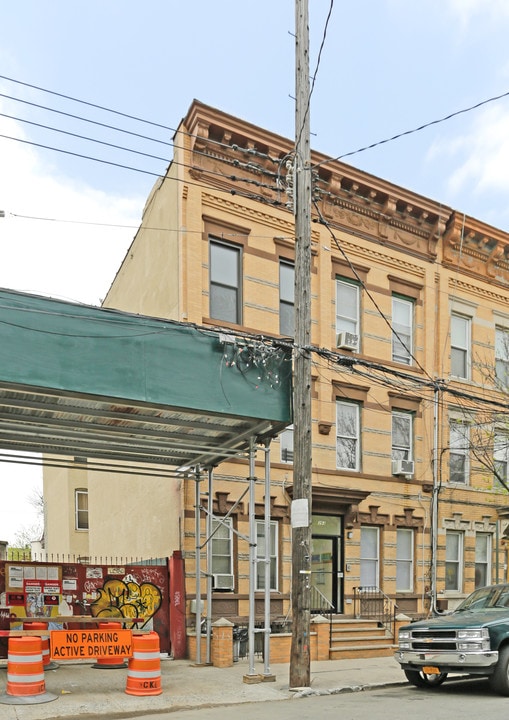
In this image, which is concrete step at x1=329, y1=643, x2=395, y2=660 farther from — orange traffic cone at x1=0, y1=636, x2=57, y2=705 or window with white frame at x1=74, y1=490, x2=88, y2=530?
window with white frame at x1=74, y1=490, x2=88, y2=530

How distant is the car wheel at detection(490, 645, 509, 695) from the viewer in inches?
428

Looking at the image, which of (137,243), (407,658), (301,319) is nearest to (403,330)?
(137,243)

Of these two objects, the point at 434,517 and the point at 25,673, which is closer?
the point at 25,673

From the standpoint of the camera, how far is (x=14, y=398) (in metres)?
11.3

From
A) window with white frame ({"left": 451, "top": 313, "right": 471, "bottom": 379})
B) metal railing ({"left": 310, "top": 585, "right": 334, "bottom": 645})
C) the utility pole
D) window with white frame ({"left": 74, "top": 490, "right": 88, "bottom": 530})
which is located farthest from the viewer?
window with white frame ({"left": 74, "top": 490, "right": 88, "bottom": 530})

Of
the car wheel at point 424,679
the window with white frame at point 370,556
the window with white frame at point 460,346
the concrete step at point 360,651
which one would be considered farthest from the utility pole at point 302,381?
the window with white frame at point 460,346

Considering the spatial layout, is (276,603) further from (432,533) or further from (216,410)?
(216,410)

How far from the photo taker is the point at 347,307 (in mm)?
20484

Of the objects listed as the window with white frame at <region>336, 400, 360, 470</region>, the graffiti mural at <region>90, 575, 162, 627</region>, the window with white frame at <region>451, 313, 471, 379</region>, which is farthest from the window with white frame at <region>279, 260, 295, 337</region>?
the graffiti mural at <region>90, 575, 162, 627</region>

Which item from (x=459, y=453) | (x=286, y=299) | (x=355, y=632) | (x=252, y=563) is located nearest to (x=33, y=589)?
(x=252, y=563)

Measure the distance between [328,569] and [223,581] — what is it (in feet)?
10.9

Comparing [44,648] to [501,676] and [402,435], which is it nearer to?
[501,676]

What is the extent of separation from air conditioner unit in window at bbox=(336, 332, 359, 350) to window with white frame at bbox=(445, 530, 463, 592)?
6024 millimetres

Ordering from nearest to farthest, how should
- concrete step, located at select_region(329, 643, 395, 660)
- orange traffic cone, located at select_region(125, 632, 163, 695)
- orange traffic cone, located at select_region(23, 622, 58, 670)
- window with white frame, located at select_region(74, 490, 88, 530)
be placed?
orange traffic cone, located at select_region(125, 632, 163, 695) → orange traffic cone, located at select_region(23, 622, 58, 670) → concrete step, located at select_region(329, 643, 395, 660) → window with white frame, located at select_region(74, 490, 88, 530)
